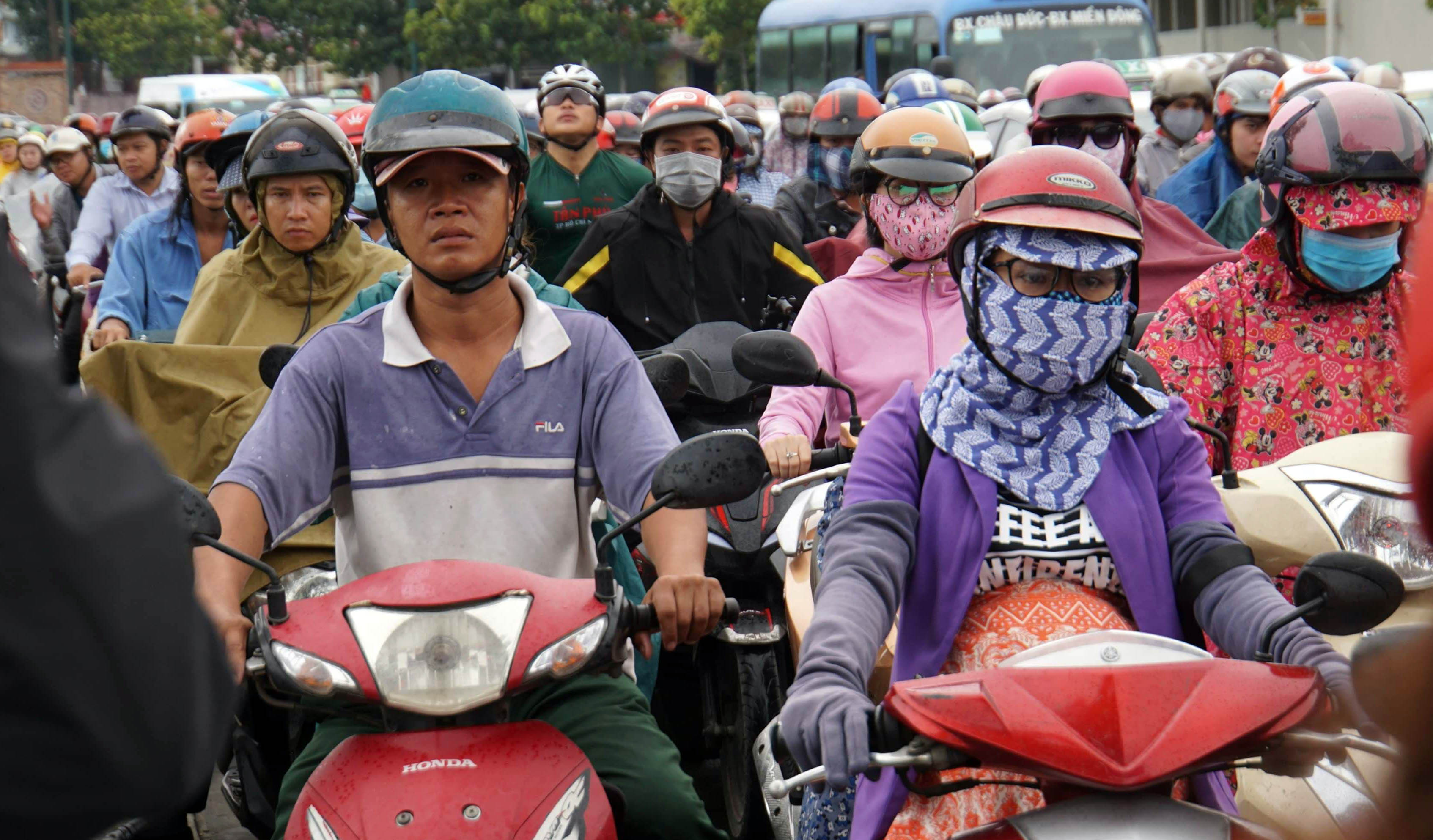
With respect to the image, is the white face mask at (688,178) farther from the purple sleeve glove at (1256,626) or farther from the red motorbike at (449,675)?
the purple sleeve glove at (1256,626)

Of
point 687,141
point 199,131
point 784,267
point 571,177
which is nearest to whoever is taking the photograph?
point 784,267

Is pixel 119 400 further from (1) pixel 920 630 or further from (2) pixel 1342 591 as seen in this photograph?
(2) pixel 1342 591

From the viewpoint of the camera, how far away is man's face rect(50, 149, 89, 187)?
16594 millimetres

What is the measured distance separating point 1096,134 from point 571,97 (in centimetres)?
306

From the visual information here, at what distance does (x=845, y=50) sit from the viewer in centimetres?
2725

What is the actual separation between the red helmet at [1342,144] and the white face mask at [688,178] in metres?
3.04

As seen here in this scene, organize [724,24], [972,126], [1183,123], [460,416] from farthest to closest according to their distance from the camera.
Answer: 1. [724,24]
2. [1183,123]
3. [972,126]
4. [460,416]

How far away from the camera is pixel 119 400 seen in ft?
17.9

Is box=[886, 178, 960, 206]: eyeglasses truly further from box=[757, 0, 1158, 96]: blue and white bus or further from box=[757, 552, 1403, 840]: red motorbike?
box=[757, 0, 1158, 96]: blue and white bus

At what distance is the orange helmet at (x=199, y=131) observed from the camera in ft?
Answer: 24.8

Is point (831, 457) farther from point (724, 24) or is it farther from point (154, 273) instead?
point (724, 24)

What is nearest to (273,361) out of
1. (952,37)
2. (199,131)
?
(199,131)

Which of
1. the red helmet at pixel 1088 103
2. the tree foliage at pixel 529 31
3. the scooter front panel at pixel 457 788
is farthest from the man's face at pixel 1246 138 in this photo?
the tree foliage at pixel 529 31

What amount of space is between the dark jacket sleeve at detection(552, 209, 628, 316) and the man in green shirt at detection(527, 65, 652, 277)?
2007 mm
